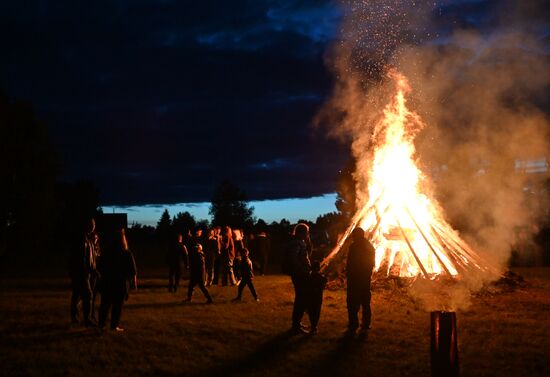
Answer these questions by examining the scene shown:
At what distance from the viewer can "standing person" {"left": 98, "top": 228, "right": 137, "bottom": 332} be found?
9.23 metres

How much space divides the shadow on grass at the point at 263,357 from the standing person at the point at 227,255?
7.83 m

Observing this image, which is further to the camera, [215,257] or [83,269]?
[215,257]

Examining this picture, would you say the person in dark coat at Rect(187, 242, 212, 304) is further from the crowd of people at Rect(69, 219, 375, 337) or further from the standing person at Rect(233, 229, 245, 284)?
the standing person at Rect(233, 229, 245, 284)

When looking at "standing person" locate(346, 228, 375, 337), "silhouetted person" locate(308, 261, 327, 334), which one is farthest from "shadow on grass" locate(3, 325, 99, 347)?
"standing person" locate(346, 228, 375, 337)

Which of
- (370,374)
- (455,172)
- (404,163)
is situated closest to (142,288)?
(404,163)

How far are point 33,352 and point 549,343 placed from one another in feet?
28.3

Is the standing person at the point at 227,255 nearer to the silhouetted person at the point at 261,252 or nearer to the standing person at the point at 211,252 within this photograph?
the standing person at the point at 211,252

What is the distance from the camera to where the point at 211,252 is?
58.9 ft

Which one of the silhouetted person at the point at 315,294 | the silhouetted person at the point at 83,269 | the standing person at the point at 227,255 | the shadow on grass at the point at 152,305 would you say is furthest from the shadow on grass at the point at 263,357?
the standing person at the point at 227,255

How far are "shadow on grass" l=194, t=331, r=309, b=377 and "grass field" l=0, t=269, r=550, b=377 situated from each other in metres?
0.02

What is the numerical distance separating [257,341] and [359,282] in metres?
2.33

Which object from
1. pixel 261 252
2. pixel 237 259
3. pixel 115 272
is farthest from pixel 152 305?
pixel 261 252

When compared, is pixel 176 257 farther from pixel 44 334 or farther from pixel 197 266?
pixel 44 334

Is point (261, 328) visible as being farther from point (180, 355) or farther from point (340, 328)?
point (180, 355)
